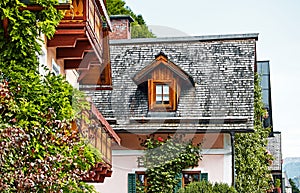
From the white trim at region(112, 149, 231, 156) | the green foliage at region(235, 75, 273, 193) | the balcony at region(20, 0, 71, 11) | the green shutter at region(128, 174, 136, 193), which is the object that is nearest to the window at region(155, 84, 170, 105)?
the white trim at region(112, 149, 231, 156)

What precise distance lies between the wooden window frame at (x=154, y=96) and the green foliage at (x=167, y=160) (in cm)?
111

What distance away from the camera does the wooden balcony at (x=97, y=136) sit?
14430 millimetres

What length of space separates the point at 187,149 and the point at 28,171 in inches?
601

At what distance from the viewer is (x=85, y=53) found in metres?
16.4

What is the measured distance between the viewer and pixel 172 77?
25.6 metres

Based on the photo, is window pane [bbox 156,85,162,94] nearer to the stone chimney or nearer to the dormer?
the dormer

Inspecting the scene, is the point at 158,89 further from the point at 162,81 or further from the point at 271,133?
the point at 271,133

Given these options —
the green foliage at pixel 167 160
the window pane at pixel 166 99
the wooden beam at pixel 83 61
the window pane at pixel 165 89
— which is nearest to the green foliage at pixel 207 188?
the green foliage at pixel 167 160

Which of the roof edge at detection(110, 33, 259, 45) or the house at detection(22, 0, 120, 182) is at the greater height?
the roof edge at detection(110, 33, 259, 45)

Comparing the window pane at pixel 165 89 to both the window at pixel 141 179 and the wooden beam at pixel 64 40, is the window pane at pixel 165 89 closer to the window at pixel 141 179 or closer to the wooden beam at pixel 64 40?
the window at pixel 141 179

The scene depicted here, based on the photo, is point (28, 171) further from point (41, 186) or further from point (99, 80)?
point (99, 80)

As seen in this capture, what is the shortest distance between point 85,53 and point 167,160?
8772 millimetres

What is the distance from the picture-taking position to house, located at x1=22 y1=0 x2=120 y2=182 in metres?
14.0

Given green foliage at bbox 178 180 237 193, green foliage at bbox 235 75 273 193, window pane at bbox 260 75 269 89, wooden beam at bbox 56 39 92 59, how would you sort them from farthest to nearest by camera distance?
window pane at bbox 260 75 269 89 → green foliage at bbox 235 75 273 193 → green foliage at bbox 178 180 237 193 → wooden beam at bbox 56 39 92 59
